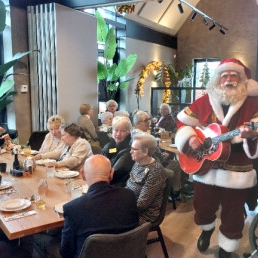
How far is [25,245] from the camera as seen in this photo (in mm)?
2104

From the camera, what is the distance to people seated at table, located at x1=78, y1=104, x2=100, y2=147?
502cm

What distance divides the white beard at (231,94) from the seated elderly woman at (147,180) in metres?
0.69

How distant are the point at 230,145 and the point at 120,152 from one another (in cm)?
96

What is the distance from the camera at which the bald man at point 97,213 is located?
1534mm

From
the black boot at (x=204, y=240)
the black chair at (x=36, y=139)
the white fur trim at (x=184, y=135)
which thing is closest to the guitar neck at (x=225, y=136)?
the white fur trim at (x=184, y=135)

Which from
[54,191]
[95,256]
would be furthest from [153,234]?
[95,256]

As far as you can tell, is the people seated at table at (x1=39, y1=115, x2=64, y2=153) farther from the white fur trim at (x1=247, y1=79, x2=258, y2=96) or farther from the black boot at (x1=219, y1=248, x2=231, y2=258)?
the white fur trim at (x1=247, y1=79, x2=258, y2=96)

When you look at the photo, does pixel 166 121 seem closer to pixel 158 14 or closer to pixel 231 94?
pixel 231 94

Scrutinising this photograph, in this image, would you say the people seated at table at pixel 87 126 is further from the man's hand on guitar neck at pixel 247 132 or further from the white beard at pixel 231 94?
the man's hand on guitar neck at pixel 247 132

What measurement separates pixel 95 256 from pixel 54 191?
98 centimetres

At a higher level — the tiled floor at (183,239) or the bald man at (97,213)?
the bald man at (97,213)

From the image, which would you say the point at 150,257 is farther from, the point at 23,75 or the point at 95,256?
the point at 23,75

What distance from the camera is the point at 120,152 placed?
2.81m

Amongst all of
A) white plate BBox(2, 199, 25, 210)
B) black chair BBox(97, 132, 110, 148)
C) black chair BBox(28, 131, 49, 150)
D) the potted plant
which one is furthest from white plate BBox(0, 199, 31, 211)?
the potted plant
